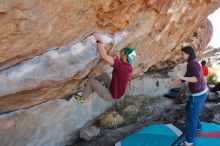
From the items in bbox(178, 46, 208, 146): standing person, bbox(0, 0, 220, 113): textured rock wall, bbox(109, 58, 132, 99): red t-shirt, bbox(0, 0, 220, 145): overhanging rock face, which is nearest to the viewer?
bbox(0, 0, 220, 113): textured rock wall

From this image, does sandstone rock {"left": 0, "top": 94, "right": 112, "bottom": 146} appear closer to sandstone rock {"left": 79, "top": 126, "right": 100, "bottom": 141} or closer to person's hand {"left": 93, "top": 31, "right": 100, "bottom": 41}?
sandstone rock {"left": 79, "top": 126, "right": 100, "bottom": 141}

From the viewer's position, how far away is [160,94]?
1420 centimetres

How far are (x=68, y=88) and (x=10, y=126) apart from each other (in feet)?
5.73

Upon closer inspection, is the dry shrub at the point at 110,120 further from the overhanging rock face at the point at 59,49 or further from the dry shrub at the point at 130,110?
the dry shrub at the point at 130,110

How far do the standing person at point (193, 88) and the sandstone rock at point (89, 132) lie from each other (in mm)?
2525

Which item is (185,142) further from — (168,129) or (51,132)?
(51,132)

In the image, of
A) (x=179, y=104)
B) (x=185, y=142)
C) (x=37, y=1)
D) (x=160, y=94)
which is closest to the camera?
(x=37, y=1)

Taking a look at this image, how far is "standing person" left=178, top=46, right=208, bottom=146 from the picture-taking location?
26.7 ft

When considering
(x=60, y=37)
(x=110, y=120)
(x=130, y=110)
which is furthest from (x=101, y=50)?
(x=130, y=110)

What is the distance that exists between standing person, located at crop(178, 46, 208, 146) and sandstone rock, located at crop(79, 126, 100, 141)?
2.52 metres

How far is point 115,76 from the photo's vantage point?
8.10 m

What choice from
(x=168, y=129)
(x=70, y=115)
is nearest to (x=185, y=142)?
(x=168, y=129)

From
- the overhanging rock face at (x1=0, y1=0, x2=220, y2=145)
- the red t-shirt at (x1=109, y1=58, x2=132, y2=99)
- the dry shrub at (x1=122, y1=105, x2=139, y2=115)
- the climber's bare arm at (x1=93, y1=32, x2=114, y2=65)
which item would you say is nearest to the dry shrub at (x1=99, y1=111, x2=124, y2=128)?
the overhanging rock face at (x1=0, y1=0, x2=220, y2=145)

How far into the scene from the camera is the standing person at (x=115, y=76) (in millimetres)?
7672
